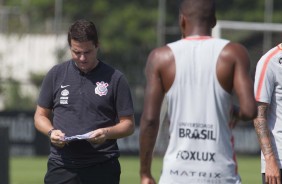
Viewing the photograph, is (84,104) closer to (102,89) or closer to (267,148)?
(102,89)

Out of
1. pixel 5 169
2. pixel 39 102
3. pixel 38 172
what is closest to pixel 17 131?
pixel 38 172

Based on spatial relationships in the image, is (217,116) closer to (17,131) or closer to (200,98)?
A: (200,98)

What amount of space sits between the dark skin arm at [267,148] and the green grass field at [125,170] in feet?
34.8

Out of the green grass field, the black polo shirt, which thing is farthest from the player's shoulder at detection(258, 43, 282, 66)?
the green grass field

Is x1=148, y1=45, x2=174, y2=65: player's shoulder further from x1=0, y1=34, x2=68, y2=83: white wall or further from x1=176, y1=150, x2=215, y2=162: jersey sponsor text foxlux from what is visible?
x1=0, y1=34, x2=68, y2=83: white wall

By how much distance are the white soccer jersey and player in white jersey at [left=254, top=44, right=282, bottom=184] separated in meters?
1.67

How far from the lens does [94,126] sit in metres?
8.35

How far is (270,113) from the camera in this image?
821 cm

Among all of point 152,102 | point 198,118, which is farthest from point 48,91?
point 198,118

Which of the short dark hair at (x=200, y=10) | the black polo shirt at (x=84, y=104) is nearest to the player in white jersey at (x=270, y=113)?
the black polo shirt at (x=84, y=104)

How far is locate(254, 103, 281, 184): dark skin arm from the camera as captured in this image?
26.1 feet

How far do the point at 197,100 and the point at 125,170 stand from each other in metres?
15.6

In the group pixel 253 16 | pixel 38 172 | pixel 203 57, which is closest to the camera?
pixel 203 57

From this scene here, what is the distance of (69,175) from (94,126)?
464 mm
